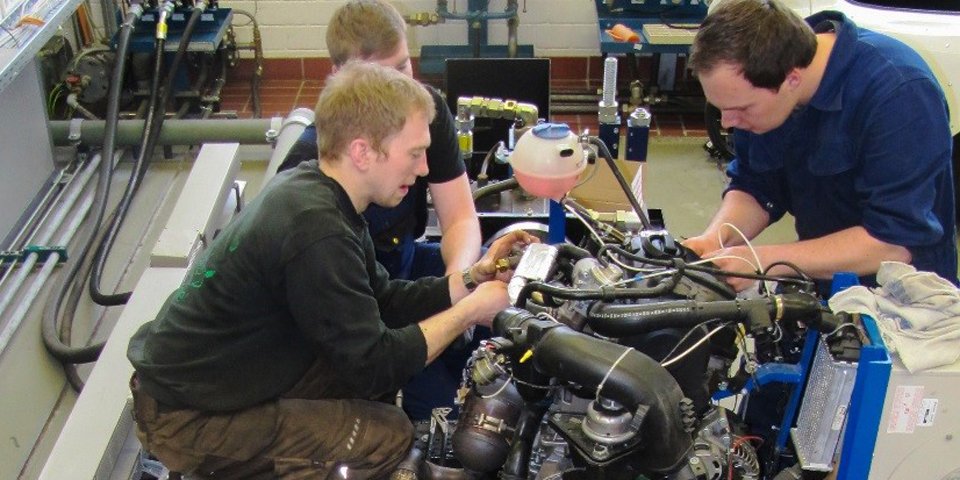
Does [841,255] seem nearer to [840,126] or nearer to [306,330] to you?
[840,126]

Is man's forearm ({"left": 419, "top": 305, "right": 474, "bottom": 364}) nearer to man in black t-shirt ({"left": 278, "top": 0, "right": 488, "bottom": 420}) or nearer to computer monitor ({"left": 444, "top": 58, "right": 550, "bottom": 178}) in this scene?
man in black t-shirt ({"left": 278, "top": 0, "right": 488, "bottom": 420})

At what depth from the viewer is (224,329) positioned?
1810mm

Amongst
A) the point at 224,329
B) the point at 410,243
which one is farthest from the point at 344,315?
the point at 410,243

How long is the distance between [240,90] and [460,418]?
4.25 m

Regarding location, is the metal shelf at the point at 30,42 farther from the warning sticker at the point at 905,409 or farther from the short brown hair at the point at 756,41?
the warning sticker at the point at 905,409

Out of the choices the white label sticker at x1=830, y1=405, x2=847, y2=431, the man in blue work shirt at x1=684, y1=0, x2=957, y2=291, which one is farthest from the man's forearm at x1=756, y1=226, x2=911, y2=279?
the white label sticker at x1=830, y1=405, x2=847, y2=431

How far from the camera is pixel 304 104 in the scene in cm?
544

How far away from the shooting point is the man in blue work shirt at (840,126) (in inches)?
78.0

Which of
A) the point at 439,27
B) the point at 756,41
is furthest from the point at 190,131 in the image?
the point at 756,41

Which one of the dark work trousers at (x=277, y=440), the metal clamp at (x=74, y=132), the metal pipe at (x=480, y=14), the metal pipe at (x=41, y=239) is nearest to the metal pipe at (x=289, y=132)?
the metal pipe at (x=41, y=239)

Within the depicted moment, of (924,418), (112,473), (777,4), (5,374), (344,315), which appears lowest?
(5,374)

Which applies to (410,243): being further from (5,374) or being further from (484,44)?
(484,44)

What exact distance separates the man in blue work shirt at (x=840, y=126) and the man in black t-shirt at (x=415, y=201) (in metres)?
0.67

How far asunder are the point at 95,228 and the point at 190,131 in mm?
764
